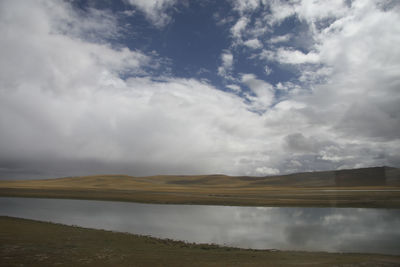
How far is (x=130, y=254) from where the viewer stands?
16.7 m

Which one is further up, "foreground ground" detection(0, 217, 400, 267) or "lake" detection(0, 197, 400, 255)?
"foreground ground" detection(0, 217, 400, 267)

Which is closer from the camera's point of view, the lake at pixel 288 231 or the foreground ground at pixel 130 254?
the foreground ground at pixel 130 254

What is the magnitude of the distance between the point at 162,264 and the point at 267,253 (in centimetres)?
766

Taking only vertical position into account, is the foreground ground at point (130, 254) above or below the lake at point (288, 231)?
above

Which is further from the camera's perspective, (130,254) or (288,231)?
(288,231)

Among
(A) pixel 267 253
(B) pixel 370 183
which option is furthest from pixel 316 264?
(B) pixel 370 183

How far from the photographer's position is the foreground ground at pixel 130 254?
14.7 m

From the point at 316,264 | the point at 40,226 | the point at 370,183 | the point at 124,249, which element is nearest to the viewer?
the point at 316,264

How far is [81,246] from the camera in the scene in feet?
60.6

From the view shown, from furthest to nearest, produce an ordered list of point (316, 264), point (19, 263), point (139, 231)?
point (139, 231), point (316, 264), point (19, 263)

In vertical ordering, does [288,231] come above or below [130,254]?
below

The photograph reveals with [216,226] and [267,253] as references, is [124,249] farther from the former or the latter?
[216,226]

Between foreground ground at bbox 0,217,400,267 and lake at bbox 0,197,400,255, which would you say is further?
lake at bbox 0,197,400,255

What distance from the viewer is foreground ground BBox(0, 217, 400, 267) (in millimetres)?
14742
